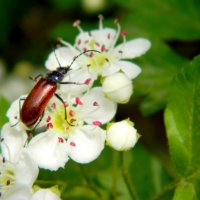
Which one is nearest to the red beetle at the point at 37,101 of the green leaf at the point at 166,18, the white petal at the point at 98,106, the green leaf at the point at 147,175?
the white petal at the point at 98,106

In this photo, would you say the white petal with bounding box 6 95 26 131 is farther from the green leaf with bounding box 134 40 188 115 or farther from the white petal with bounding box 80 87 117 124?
the green leaf with bounding box 134 40 188 115

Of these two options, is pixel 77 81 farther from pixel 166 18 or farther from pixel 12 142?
pixel 166 18

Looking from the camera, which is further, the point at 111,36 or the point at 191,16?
the point at 191,16

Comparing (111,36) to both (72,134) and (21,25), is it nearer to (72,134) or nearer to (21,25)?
(72,134)

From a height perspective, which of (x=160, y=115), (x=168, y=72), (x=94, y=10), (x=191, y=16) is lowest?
(x=160, y=115)

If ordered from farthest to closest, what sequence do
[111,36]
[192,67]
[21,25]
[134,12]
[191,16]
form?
[21,25], [134,12], [191,16], [111,36], [192,67]

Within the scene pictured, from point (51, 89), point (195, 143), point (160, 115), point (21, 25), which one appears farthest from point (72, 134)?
point (21, 25)

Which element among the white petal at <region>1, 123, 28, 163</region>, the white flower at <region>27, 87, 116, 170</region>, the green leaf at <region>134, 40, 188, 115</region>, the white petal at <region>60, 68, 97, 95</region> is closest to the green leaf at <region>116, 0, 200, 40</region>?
the green leaf at <region>134, 40, 188, 115</region>

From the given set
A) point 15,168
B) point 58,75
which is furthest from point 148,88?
point 15,168
